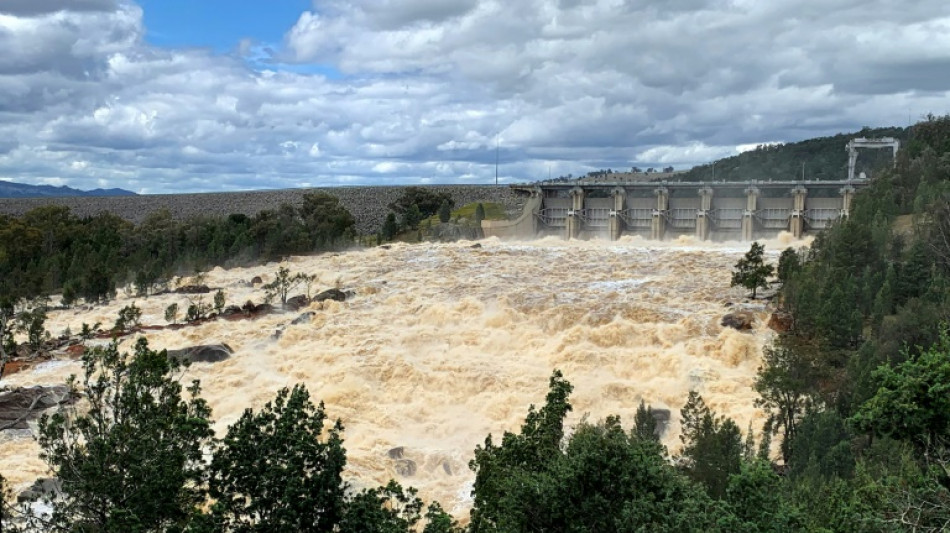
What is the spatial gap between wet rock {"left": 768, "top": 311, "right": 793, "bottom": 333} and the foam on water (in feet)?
1.86

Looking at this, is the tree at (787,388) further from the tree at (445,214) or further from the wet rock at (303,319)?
the tree at (445,214)

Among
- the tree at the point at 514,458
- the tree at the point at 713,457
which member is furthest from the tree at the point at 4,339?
the tree at the point at 713,457

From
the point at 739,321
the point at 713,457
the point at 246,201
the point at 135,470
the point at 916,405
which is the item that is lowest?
the point at 713,457

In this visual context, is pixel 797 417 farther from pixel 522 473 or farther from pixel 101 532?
pixel 101 532

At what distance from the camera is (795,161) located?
10938 cm

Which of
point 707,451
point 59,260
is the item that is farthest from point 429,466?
point 59,260

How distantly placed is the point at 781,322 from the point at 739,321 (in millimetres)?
1665

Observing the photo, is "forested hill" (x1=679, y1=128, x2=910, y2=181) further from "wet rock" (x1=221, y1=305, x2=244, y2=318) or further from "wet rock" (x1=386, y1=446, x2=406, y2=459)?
"wet rock" (x1=386, y1=446, x2=406, y2=459)

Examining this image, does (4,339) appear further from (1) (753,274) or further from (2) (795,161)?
(2) (795,161)

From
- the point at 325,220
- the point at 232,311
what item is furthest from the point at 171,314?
the point at 325,220

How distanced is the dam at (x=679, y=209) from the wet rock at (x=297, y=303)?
92.0 ft

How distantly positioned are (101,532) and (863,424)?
10.9 metres


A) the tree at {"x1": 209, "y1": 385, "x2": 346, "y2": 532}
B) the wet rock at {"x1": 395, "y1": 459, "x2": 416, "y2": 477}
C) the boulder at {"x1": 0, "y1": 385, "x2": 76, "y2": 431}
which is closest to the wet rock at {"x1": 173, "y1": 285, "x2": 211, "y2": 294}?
the boulder at {"x1": 0, "y1": 385, "x2": 76, "y2": 431}

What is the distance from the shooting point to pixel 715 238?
63375 millimetres
